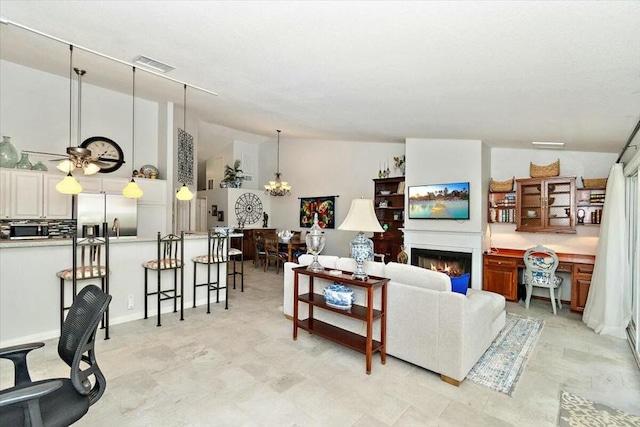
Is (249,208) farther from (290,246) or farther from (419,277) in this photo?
(419,277)

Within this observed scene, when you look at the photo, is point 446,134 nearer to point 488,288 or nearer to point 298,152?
point 488,288

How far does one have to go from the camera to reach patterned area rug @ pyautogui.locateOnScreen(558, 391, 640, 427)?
82.7 inches

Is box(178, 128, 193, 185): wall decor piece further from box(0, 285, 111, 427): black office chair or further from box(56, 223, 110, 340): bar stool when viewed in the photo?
box(0, 285, 111, 427): black office chair

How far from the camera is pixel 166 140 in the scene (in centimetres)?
575

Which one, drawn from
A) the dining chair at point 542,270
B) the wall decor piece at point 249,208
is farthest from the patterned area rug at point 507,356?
the wall decor piece at point 249,208

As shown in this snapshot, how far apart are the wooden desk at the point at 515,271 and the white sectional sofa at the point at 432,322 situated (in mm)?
2086

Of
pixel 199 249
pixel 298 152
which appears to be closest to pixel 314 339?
pixel 199 249

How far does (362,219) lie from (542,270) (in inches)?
125

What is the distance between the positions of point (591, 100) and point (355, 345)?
2959 mm

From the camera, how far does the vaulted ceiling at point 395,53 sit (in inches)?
71.0

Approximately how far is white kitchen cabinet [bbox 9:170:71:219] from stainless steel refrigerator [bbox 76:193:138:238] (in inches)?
12.8

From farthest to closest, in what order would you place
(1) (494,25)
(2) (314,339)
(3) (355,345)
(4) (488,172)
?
(4) (488,172)
(2) (314,339)
(3) (355,345)
(1) (494,25)

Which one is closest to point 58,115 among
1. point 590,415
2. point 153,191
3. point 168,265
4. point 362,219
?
point 153,191

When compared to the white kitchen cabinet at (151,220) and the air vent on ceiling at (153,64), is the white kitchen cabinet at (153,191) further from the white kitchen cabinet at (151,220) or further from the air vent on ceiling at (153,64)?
the air vent on ceiling at (153,64)
